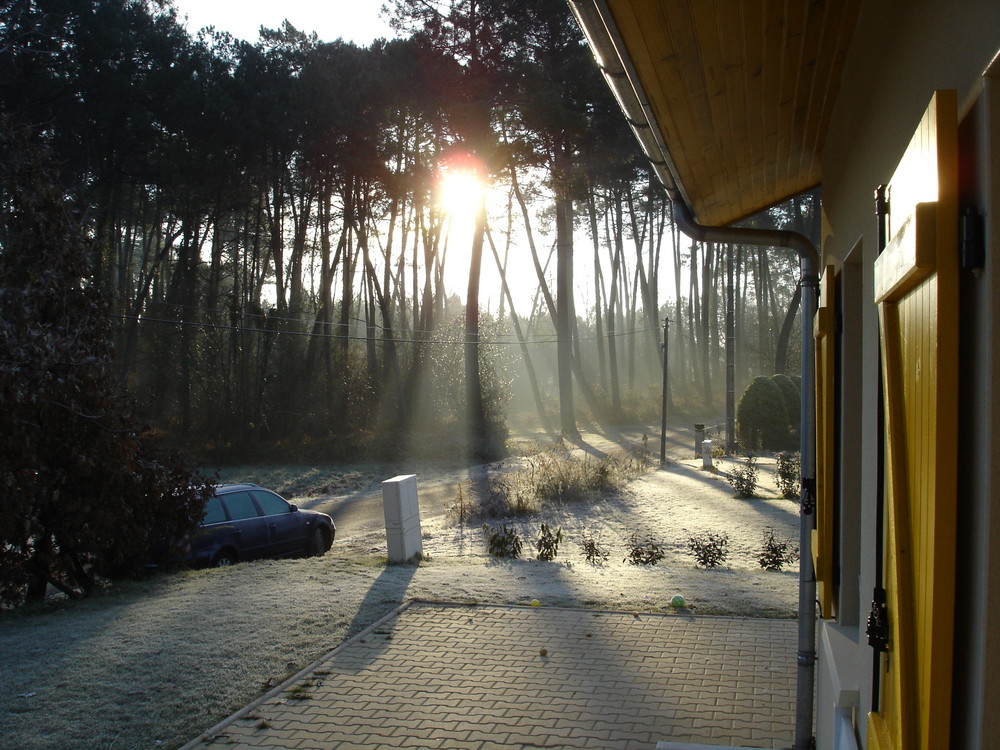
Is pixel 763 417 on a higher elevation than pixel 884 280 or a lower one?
lower

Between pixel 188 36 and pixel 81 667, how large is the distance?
1069 inches

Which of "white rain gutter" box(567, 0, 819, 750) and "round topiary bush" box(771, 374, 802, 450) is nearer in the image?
"white rain gutter" box(567, 0, 819, 750)

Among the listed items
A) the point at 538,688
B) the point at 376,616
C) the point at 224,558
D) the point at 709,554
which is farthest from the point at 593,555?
the point at 538,688

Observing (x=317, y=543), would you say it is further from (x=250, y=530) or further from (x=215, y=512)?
(x=215, y=512)

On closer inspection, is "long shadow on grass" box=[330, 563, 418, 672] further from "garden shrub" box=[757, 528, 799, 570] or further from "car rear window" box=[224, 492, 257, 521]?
"garden shrub" box=[757, 528, 799, 570]

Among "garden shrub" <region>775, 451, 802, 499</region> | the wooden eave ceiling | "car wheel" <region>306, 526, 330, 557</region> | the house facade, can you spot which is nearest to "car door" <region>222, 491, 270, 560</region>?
"car wheel" <region>306, 526, 330, 557</region>

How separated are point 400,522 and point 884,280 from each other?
9.08 meters

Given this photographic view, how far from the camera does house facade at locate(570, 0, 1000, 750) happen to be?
4.65ft

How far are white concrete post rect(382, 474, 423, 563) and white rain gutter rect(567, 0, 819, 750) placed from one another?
21.0 feet

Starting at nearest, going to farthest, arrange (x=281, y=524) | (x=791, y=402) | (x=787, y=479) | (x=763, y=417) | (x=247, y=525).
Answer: (x=247, y=525), (x=281, y=524), (x=787, y=479), (x=763, y=417), (x=791, y=402)

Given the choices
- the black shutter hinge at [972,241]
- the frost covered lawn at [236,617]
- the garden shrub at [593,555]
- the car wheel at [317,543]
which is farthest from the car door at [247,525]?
the black shutter hinge at [972,241]

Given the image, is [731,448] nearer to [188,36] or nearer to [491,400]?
[491,400]

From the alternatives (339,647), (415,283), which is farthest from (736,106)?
(415,283)

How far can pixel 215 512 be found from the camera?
1209 centimetres
